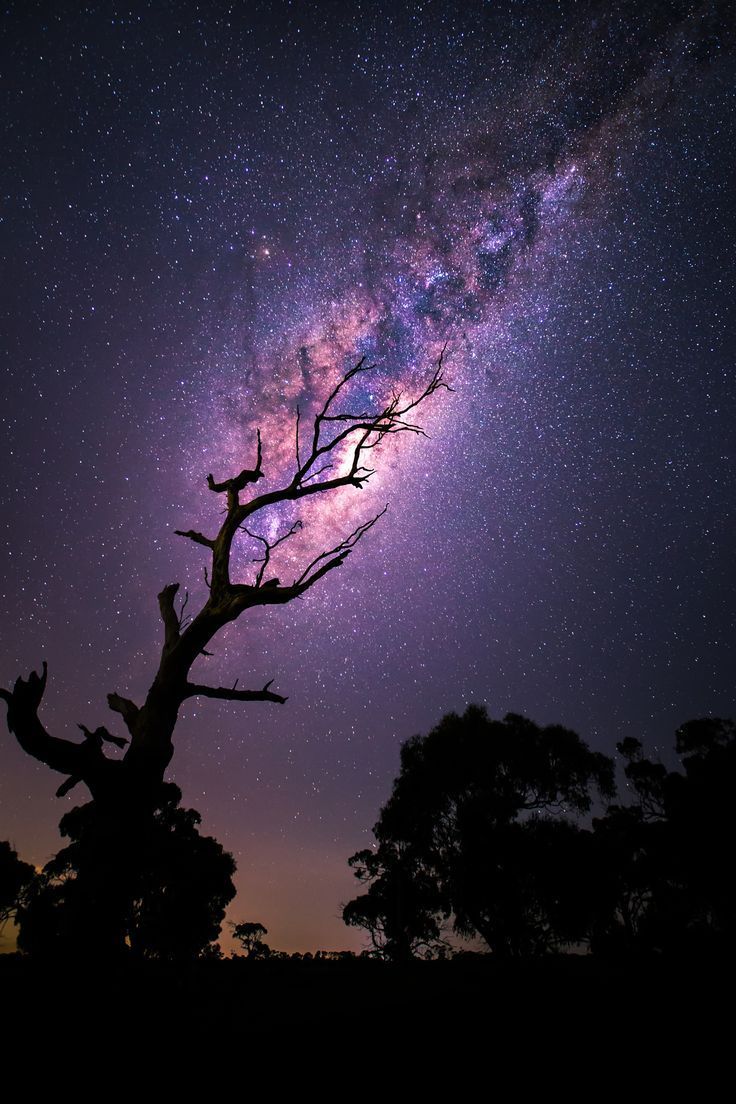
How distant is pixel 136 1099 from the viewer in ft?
9.30

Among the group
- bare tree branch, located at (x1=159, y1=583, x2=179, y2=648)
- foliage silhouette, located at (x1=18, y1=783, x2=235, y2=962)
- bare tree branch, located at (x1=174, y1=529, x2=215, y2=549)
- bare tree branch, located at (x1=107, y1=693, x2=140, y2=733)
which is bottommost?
foliage silhouette, located at (x1=18, y1=783, x2=235, y2=962)

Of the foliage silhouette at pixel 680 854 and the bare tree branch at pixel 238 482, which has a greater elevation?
the bare tree branch at pixel 238 482

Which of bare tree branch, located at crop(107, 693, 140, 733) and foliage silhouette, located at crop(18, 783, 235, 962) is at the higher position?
bare tree branch, located at crop(107, 693, 140, 733)

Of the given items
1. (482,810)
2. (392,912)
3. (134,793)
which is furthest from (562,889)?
(134,793)

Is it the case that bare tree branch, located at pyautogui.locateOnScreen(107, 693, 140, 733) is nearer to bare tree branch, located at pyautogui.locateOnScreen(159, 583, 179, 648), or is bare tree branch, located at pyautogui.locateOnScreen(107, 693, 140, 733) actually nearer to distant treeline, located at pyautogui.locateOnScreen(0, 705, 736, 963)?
bare tree branch, located at pyautogui.locateOnScreen(159, 583, 179, 648)

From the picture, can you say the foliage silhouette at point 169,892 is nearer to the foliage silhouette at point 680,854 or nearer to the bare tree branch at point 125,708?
the bare tree branch at point 125,708

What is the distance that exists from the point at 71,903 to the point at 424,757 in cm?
2020

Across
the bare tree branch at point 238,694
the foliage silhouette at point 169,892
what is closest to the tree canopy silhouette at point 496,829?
the foliage silhouette at point 169,892

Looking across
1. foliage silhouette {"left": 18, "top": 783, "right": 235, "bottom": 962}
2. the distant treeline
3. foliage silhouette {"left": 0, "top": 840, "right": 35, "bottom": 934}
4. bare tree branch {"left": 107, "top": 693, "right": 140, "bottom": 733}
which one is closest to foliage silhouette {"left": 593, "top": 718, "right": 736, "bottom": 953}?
the distant treeline

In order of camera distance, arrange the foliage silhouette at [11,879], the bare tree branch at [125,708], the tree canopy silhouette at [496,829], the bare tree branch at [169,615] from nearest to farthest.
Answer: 1. the bare tree branch at [125,708]
2. the bare tree branch at [169,615]
3. the tree canopy silhouette at [496,829]
4. the foliage silhouette at [11,879]

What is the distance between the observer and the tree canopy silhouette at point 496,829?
20031 millimetres

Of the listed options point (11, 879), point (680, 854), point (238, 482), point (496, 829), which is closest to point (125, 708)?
point (238, 482)

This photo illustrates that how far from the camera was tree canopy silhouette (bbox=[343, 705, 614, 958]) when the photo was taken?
2003 cm

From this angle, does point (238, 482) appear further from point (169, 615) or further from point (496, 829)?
point (496, 829)
